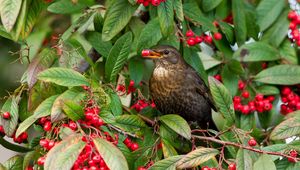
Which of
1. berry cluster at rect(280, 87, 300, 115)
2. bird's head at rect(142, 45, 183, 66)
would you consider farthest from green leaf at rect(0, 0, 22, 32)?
berry cluster at rect(280, 87, 300, 115)

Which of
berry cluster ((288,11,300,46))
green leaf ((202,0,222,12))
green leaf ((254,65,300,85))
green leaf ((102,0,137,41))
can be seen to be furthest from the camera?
berry cluster ((288,11,300,46))

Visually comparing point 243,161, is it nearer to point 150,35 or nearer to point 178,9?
point 178,9

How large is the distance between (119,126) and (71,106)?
1.08 feet

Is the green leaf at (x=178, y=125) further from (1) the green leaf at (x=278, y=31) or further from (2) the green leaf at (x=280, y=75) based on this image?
(1) the green leaf at (x=278, y=31)

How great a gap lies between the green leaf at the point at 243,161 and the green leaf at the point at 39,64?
86cm

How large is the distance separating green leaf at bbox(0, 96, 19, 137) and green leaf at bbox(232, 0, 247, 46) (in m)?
1.23

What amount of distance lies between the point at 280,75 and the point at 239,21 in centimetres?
35

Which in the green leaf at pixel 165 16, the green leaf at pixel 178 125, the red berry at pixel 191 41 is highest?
the green leaf at pixel 165 16

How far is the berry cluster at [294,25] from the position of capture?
383 cm

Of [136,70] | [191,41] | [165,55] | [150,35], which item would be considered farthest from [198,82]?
[150,35]

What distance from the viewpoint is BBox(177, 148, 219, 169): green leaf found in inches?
104

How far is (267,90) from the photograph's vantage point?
3805 millimetres

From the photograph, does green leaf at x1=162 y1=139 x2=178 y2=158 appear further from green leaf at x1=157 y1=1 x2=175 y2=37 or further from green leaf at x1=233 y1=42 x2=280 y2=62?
green leaf at x1=233 y1=42 x2=280 y2=62

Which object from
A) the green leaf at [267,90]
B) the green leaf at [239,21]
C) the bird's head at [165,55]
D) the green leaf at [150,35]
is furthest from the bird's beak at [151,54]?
the green leaf at [267,90]
